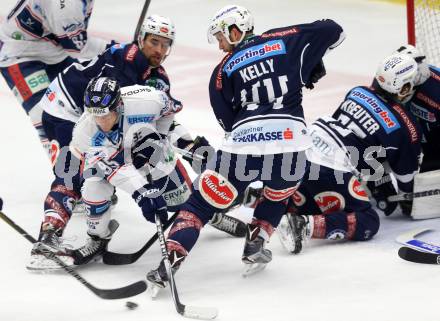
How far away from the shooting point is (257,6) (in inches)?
358

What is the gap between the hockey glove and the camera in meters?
4.42

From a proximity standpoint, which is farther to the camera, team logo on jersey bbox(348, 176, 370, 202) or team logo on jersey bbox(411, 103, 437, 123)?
team logo on jersey bbox(411, 103, 437, 123)

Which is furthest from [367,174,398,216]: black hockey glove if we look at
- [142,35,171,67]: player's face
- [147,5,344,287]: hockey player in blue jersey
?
[142,35,171,67]: player's face

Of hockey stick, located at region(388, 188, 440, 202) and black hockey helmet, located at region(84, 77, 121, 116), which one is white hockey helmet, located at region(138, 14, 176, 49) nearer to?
black hockey helmet, located at region(84, 77, 121, 116)

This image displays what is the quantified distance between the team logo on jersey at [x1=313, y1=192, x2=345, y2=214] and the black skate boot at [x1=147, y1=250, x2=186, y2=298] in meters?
0.96

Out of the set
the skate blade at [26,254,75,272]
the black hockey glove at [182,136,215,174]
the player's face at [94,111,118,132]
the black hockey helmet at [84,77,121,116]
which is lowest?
the skate blade at [26,254,75,272]

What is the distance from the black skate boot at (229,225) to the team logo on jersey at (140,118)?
670mm

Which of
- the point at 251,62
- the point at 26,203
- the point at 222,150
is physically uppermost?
the point at 251,62

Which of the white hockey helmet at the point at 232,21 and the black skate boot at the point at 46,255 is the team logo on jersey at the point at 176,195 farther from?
the white hockey helmet at the point at 232,21

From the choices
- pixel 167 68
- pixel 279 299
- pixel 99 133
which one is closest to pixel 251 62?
pixel 99 133

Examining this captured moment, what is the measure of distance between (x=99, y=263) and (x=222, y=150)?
2.69 feet

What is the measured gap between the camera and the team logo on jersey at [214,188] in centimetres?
440

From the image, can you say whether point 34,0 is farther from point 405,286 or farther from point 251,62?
point 405,286

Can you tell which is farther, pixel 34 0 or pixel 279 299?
pixel 34 0
